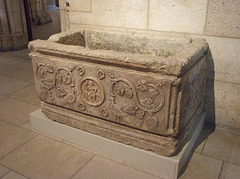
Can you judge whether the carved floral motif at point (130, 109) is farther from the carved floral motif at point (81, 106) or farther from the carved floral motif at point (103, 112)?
the carved floral motif at point (81, 106)

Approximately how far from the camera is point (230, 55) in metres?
2.41

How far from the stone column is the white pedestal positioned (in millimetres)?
3422

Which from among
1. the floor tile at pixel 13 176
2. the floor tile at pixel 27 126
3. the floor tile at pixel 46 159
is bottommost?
the floor tile at pixel 13 176

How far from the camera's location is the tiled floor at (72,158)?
2.07 metres

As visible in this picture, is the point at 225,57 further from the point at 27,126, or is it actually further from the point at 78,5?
the point at 27,126

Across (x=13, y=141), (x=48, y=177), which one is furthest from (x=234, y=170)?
(x=13, y=141)

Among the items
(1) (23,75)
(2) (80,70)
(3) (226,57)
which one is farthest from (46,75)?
(1) (23,75)

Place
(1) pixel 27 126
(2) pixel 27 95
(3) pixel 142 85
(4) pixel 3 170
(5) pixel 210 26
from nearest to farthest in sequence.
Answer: (3) pixel 142 85 → (4) pixel 3 170 → (5) pixel 210 26 → (1) pixel 27 126 → (2) pixel 27 95

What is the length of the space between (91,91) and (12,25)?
4.13m

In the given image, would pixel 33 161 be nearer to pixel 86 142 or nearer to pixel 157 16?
pixel 86 142

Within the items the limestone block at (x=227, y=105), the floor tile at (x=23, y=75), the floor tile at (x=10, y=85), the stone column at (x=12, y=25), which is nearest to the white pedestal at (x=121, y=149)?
the limestone block at (x=227, y=105)

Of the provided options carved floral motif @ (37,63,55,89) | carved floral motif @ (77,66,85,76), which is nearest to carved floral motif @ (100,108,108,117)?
carved floral motif @ (77,66,85,76)

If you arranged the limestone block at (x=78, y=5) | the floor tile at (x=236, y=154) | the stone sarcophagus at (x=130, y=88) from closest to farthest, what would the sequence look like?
the stone sarcophagus at (x=130, y=88) → the floor tile at (x=236, y=154) → the limestone block at (x=78, y=5)

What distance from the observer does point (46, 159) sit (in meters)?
2.25
